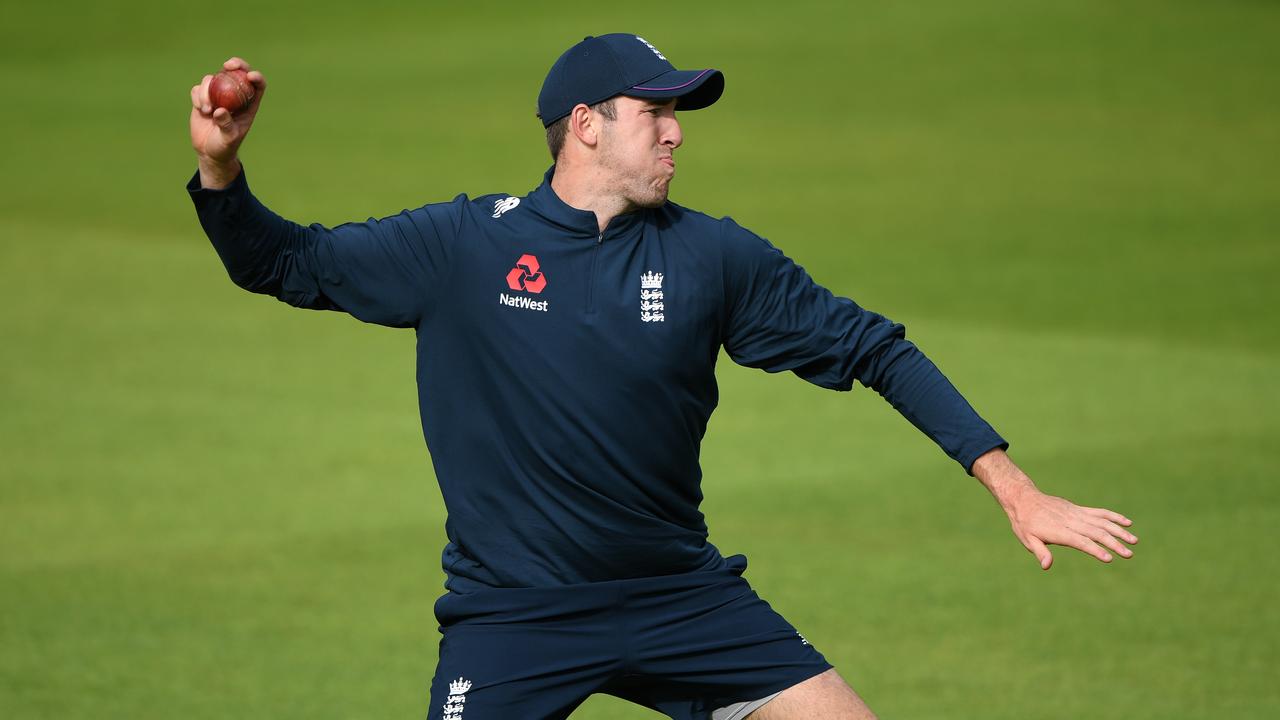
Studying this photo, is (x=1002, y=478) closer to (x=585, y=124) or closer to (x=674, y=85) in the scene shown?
(x=674, y=85)

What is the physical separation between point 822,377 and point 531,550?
0.91 meters

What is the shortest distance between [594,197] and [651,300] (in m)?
0.32

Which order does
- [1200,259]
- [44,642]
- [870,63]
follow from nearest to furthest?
[44,642], [1200,259], [870,63]

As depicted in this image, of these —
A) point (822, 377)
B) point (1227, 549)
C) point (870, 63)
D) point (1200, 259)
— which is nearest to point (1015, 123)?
point (870, 63)

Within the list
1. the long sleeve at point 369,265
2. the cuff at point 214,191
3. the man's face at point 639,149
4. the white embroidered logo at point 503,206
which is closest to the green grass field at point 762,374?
the long sleeve at point 369,265

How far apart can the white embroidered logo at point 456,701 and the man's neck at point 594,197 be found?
120cm

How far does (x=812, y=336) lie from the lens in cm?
504

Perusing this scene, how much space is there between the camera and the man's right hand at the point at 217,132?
456 centimetres

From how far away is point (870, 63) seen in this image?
72.3ft

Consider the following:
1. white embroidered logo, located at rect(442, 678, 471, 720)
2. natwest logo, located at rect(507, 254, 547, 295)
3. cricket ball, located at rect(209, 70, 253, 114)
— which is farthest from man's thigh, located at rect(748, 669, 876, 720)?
cricket ball, located at rect(209, 70, 253, 114)

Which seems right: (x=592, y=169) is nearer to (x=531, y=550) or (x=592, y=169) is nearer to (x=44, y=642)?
(x=531, y=550)

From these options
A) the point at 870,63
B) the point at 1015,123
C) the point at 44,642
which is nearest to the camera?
the point at 44,642

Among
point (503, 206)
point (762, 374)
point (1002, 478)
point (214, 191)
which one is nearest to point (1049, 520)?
point (1002, 478)

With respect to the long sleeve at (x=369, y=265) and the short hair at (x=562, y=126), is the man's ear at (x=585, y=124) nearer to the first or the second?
the short hair at (x=562, y=126)
